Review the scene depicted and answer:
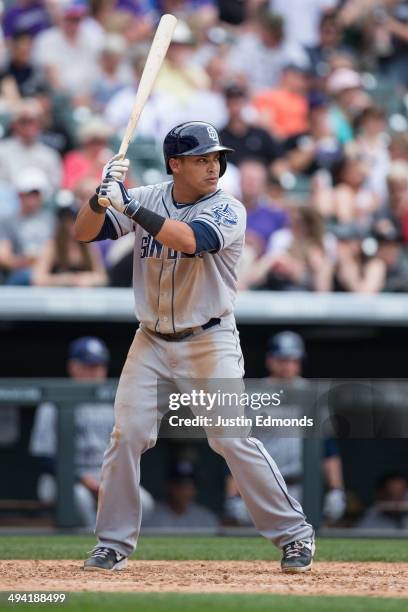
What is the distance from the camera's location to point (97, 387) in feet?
23.6

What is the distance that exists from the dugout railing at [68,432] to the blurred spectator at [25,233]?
3.30 feet

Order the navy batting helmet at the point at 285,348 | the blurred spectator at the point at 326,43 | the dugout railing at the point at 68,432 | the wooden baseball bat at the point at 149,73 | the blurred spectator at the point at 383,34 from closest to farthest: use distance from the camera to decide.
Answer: the wooden baseball bat at the point at 149,73, the dugout railing at the point at 68,432, the navy batting helmet at the point at 285,348, the blurred spectator at the point at 326,43, the blurred spectator at the point at 383,34

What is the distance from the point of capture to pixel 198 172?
4.64 metres

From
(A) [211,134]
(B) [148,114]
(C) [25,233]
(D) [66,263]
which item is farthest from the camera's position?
(B) [148,114]

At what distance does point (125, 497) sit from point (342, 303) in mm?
3849

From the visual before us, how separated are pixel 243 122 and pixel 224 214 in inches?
209

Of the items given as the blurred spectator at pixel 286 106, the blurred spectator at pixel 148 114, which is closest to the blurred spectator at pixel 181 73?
the blurred spectator at pixel 148 114

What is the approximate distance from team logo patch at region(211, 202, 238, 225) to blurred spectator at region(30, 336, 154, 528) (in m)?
2.73

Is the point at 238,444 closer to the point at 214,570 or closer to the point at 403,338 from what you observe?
the point at 214,570

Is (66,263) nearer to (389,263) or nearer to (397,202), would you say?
(389,263)

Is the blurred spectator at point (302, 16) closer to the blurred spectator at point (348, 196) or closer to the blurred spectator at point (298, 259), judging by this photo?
the blurred spectator at point (348, 196)

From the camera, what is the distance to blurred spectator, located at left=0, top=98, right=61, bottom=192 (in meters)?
8.79

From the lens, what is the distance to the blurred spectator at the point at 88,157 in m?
8.81

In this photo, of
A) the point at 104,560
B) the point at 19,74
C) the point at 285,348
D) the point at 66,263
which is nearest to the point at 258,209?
the point at 66,263
